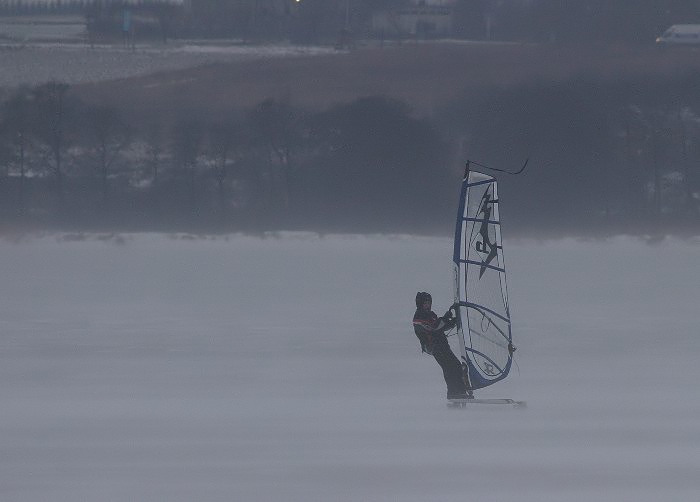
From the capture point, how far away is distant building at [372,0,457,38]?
Result: 167 ft

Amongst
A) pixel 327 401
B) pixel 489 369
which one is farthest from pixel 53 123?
pixel 327 401

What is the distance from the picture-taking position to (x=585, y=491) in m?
7.03

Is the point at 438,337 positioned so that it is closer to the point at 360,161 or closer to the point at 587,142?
the point at 360,161

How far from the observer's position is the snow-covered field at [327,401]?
23.8 ft

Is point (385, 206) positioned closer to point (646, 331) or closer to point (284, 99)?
point (284, 99)

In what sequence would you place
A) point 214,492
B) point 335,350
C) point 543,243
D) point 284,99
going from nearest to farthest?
point 214,492
point 335,350
point 543,243
point 284,99

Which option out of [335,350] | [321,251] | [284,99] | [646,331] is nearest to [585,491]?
[335,350]

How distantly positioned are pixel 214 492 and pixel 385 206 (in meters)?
40.4

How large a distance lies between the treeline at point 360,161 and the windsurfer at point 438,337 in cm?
3472

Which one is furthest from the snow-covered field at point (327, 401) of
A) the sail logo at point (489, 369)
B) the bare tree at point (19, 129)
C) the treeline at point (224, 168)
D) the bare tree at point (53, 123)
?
the bare tree at point (19, 129)

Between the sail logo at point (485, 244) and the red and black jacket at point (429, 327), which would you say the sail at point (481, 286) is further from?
the red and black jacket at point (429, 327)

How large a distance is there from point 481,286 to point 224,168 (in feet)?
127

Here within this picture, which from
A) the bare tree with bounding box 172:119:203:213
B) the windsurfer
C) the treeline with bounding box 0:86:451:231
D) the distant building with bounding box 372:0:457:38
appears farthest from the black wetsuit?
the distant building with bounding box 372:0:457:38

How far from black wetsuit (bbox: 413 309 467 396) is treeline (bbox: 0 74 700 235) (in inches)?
1367
